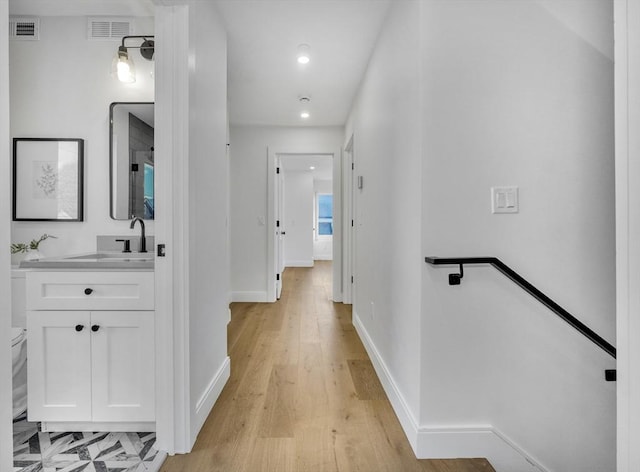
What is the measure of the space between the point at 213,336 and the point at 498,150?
1.76 meters

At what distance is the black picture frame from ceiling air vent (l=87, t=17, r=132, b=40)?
0.67 m

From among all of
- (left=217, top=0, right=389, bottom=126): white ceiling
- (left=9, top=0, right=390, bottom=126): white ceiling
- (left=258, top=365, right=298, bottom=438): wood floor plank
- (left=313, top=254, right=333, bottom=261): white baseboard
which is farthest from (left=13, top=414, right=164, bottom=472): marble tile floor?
(left=313, top=254, right=333, bottom=261): white baseboard

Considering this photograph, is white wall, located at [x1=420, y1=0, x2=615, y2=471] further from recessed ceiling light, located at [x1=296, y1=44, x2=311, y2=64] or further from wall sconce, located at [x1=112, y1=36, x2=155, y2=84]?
wall sconce, located at [x1=112, y1=36, x2=155, y2=84]

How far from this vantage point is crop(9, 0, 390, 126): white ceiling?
207cm

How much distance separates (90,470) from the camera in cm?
144

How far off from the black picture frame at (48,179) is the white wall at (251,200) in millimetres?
2310

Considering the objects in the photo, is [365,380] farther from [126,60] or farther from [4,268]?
[126,60]

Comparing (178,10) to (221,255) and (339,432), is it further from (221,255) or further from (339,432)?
(339,432)

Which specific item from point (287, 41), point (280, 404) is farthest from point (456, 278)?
point (287, 41)

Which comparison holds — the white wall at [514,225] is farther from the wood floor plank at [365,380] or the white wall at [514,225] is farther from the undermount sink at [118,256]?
the undermount sink at [118,256]

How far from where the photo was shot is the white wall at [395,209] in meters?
1.57

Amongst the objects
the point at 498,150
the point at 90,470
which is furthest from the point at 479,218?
the point at 90,470

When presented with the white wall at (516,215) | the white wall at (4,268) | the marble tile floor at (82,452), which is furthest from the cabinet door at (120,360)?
the white wall at (516,215)

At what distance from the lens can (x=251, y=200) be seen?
4.49 m
